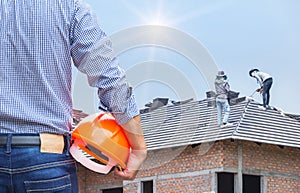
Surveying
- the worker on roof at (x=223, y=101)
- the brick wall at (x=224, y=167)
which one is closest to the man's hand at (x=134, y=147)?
the brick wall at (x=224, y=167)

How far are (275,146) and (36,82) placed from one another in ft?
53.2

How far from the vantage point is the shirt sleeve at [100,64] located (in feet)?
6.84

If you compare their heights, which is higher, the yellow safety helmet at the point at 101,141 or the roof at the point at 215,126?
the roof at the point at 215,126

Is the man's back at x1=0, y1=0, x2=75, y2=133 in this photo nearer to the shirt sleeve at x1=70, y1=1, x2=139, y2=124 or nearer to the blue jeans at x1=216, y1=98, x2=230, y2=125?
the shirt sleeve at x1=70, y1=1, x2=139, y2=124

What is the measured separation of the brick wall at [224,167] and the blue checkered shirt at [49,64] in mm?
14655

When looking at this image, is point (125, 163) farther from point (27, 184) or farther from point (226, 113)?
point (226, 113)

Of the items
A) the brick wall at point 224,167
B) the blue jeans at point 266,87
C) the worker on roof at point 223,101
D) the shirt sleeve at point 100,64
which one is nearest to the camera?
the shirt sleeve at point 100,64

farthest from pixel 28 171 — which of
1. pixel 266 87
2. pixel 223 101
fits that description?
pixel 266 87

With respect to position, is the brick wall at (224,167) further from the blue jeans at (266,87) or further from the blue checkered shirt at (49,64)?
the blue checkered shirt at (49,64)

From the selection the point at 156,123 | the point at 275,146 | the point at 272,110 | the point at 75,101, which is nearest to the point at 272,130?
the point at 275,146

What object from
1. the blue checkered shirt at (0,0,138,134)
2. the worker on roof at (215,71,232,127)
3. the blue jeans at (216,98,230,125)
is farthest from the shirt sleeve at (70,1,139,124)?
the blue jeans at (216,98,230,125)

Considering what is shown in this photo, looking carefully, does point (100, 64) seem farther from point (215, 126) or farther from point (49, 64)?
point (215, 126)

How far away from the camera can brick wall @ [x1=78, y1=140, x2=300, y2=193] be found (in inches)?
664

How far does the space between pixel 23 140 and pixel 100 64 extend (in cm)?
31
